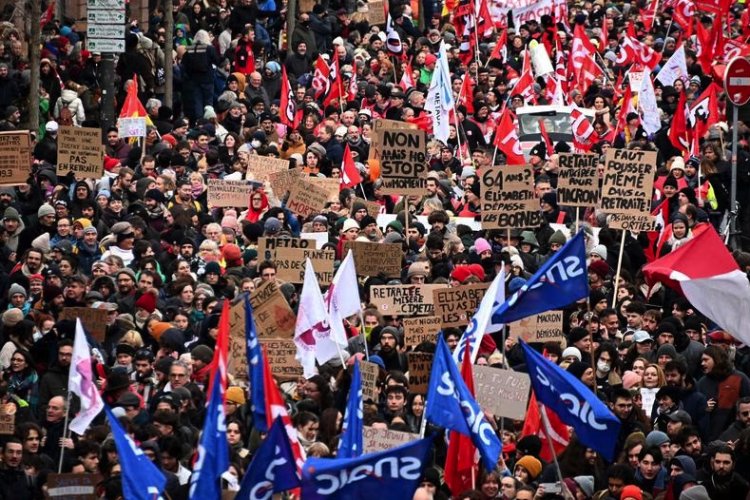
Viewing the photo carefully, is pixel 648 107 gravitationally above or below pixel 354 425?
above

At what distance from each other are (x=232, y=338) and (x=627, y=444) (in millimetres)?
3336

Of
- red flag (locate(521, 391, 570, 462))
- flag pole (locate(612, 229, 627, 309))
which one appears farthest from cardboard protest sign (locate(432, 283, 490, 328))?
flag pole (locate(612, 229, 627, 309))

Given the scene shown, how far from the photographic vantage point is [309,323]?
18438mm

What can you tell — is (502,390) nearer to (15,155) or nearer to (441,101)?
(15,155)

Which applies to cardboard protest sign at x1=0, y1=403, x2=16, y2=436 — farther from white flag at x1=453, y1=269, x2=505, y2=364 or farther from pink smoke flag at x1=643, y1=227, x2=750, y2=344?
pink smoke flag at x1=643, y1=227, x2=750, y2=344

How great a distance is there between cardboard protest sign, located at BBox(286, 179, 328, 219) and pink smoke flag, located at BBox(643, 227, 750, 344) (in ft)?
20.4

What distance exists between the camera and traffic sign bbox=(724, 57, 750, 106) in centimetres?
2394

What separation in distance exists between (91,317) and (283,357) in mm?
1697

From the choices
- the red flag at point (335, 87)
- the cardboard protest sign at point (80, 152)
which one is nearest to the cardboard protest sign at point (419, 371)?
the cardboard protest sign at point (80, 152)

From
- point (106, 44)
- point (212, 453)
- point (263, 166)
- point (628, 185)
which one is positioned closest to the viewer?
point (212, 453)

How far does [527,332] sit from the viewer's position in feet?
63.8

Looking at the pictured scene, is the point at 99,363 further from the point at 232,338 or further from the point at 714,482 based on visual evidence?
the point at 714,482

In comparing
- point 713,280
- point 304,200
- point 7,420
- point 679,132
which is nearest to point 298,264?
point 304,200

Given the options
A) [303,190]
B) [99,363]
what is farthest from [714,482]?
[303,190]
